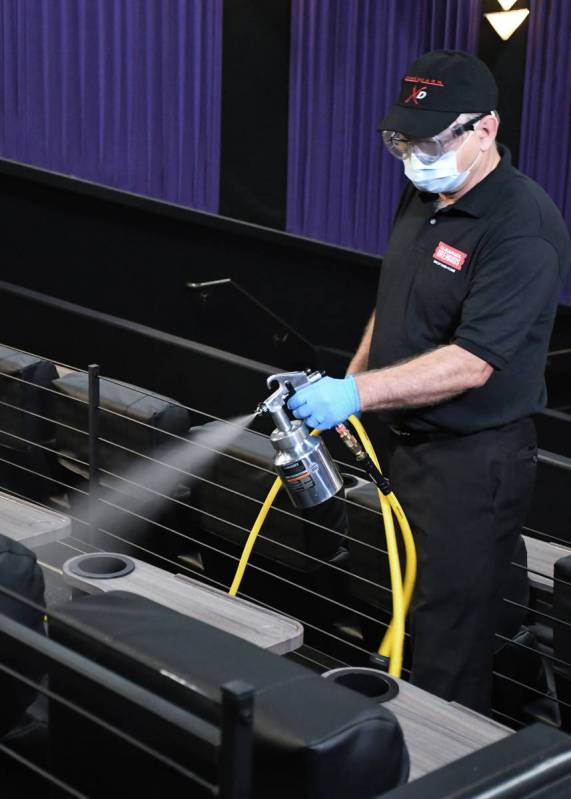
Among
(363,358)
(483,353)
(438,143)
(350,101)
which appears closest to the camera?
(483,353)

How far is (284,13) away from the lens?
780 cm

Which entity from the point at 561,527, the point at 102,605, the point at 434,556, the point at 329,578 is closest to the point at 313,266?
the point at 561,527

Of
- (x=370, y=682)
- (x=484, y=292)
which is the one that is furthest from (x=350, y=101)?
(x=370, y=682)

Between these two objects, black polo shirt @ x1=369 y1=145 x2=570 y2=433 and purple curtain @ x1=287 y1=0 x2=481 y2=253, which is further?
purple curtain @ x1=287 y1=0 x2=481 y2=253

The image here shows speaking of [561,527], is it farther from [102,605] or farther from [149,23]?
[149,23]

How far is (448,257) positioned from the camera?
2527mm

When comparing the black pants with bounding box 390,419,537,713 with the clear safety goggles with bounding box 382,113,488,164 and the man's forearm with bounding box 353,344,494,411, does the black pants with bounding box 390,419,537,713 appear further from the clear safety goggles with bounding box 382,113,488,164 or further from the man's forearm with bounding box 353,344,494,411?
the clear safety goggles with bounding box 382,113,488,164

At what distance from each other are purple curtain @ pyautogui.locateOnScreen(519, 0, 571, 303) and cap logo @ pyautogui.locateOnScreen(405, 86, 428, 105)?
470 cm

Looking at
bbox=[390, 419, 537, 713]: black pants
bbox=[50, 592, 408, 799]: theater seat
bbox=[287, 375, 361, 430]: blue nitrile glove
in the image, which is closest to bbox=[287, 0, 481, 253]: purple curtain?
bbox=[390, 419, 537, 713]: black pants

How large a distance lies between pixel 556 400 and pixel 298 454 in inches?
211

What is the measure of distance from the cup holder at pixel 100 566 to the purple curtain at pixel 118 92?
5.57 metres

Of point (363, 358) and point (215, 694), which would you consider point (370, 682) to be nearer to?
point (215, 694)

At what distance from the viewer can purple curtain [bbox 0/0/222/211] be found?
764 cm

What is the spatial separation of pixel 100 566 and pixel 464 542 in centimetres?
76
